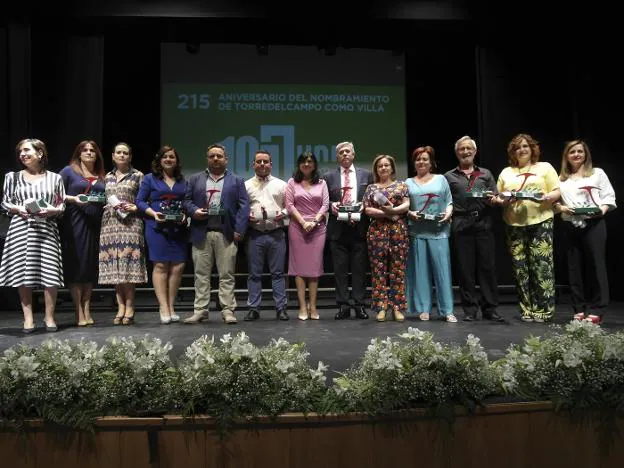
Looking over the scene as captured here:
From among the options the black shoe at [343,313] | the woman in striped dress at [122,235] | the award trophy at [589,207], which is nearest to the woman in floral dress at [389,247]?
the black shoe at [343,313]

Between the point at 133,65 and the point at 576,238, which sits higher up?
the point at 133,65

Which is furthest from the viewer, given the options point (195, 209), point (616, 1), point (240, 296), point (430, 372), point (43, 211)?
point (240, 296)

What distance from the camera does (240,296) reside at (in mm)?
6207

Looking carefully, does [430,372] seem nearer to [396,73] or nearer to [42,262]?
[42,262]

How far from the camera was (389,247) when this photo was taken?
4.27 metres

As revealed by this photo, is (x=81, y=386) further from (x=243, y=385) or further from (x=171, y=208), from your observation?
(x=171, y=208)

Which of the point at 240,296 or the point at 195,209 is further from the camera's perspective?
the point at 240,296

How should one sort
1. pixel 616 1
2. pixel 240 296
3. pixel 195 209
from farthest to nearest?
1. pixel 240 296
2. pixel 616 1
3. pixel 195 209

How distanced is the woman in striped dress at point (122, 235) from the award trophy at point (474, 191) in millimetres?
2561

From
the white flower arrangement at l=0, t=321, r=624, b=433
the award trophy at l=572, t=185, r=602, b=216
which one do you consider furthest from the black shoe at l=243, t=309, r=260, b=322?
the award trophy at l=572, t=185, r=602, b=216

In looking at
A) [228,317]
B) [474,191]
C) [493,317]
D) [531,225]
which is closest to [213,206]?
[228,317]

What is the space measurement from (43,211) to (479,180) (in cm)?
328

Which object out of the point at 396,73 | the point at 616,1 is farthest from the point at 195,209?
the point at 616,1

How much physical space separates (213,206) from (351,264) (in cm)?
123
